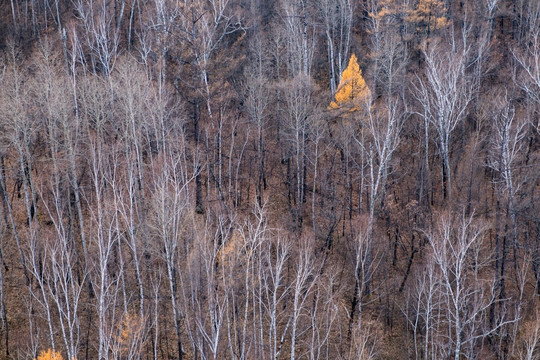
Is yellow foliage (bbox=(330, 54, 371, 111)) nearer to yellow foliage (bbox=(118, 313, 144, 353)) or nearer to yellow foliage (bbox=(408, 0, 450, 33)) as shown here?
yellow foliage (bbox=(408, 0, 450, 33))

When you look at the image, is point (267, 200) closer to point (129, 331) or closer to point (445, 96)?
point (129, 331)

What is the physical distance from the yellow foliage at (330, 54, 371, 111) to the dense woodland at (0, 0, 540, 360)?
10 cm

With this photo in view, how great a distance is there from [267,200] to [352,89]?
10.7m

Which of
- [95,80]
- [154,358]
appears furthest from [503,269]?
[95,80]

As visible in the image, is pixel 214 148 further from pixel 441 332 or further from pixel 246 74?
pixel 441 332

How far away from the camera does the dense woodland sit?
20250 millimetres

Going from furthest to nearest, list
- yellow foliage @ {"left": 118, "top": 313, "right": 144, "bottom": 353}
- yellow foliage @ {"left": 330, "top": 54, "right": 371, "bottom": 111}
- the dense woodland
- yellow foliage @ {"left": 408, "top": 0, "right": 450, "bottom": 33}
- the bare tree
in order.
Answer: yellow foliage @ {"left": 408, "top": 0, "right": 450, "bottom": 33}
yellow foliage @ {"left": 330, "top": 54, "right": 371, "bottom": 111}
the bare tree
the dense woodland
yellow foliage @ {"left": 118, "top": 313, "right": 144, "bottom": 353}

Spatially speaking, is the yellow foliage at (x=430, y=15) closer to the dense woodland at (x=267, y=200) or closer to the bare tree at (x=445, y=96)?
the dense woodland at (x=267, y=200)

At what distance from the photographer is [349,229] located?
2688 centimetres

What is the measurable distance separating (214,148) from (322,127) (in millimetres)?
6947

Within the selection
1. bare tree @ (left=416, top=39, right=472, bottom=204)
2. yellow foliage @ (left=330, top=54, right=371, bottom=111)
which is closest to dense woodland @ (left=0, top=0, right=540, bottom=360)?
yellow foliage @ (left=330, top=54, right=371, bottom=111)

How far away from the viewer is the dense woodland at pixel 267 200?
2025cm

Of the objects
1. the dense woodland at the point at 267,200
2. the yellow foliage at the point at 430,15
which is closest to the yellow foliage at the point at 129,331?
the dense woodland at the point at 267,200

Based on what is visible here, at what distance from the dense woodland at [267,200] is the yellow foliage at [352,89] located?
0.32 ft
